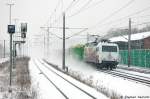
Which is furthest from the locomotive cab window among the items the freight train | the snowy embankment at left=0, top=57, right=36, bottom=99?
the snowy embankment at left=0, top=57, right=36, bottom=99

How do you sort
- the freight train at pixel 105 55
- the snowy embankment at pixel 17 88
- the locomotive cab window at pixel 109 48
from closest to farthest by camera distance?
the snowy embankment at pixel 17 88, the freight train at pixel 105 55, the locomotive cab window at pixel 109 48

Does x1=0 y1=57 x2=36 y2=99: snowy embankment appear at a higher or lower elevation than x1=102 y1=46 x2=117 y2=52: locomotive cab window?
lower

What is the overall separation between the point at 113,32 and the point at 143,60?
82215mm

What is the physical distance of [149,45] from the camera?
200 ft

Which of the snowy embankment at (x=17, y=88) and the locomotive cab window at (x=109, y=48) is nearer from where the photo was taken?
the snowy embankment at (x=17, y=88)

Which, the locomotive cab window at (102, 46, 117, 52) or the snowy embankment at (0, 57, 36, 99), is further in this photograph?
the locomotive cab window at (102, 46, 117, 52)

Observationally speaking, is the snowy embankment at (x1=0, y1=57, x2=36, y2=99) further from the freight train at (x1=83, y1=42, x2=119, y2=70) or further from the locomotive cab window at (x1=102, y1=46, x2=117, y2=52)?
the locomotive cab window at (x1=102, y1=46, x2=117, y2=52)

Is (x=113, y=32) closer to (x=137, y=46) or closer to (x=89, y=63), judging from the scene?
(x=137, y=46)

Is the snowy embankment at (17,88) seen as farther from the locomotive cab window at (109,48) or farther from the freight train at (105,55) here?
the locomotive cab window at (109,48)

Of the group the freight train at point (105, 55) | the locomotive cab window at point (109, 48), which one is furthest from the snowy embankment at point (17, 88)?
the locomotive cab window at point (109, 48)

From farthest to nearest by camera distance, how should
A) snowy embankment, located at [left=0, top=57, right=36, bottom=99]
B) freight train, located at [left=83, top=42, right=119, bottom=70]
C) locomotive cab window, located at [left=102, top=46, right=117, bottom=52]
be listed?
locomotive cab window, located at [left=102, top=46, right=117, bottom=52] → freight train, located at [left=83, top=42, right=119, bottom=70] → snowy embankment, located at [left=0, top=57, right=36, bottom=99]

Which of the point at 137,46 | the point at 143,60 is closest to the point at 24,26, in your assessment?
the point at 143,60

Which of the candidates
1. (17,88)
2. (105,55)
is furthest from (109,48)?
(17,88)

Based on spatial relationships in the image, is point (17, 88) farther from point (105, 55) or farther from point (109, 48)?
point (109, 48)
